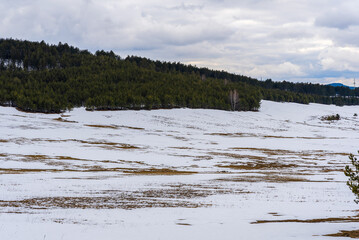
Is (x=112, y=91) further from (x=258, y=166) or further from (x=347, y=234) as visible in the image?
(x=347, y=234)

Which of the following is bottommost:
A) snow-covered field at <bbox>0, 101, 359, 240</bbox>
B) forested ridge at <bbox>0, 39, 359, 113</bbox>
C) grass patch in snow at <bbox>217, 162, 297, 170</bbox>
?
grass patch in snow at <bbox>217, 162, 297, 170</bbox>

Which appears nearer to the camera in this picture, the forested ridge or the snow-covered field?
the snow-covered field

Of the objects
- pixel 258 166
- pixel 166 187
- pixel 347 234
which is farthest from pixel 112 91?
pixel 347 234

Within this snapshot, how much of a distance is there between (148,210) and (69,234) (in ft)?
21.4

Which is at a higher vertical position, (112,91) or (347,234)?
(112,91)

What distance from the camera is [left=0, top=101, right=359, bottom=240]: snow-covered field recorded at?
15328 millimetres

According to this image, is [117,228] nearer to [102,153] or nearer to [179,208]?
[179,208]

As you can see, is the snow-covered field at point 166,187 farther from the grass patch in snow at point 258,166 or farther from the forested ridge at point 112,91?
the forested ridge at point 112,91

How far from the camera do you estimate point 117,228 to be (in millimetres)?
15094

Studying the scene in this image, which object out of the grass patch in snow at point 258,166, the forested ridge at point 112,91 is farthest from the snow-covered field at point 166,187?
the forested ridge at point 112,91

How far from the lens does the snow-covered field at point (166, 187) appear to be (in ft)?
50.3

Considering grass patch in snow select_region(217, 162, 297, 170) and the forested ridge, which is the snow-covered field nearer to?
grass patch in snow select_region(217, 162, 297, 170)

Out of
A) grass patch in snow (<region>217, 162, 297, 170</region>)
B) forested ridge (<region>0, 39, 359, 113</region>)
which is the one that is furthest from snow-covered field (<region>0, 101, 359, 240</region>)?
forested ridge (<region>0, 39, 359, 113</region>)

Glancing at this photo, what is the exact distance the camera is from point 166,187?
28.7 meters
